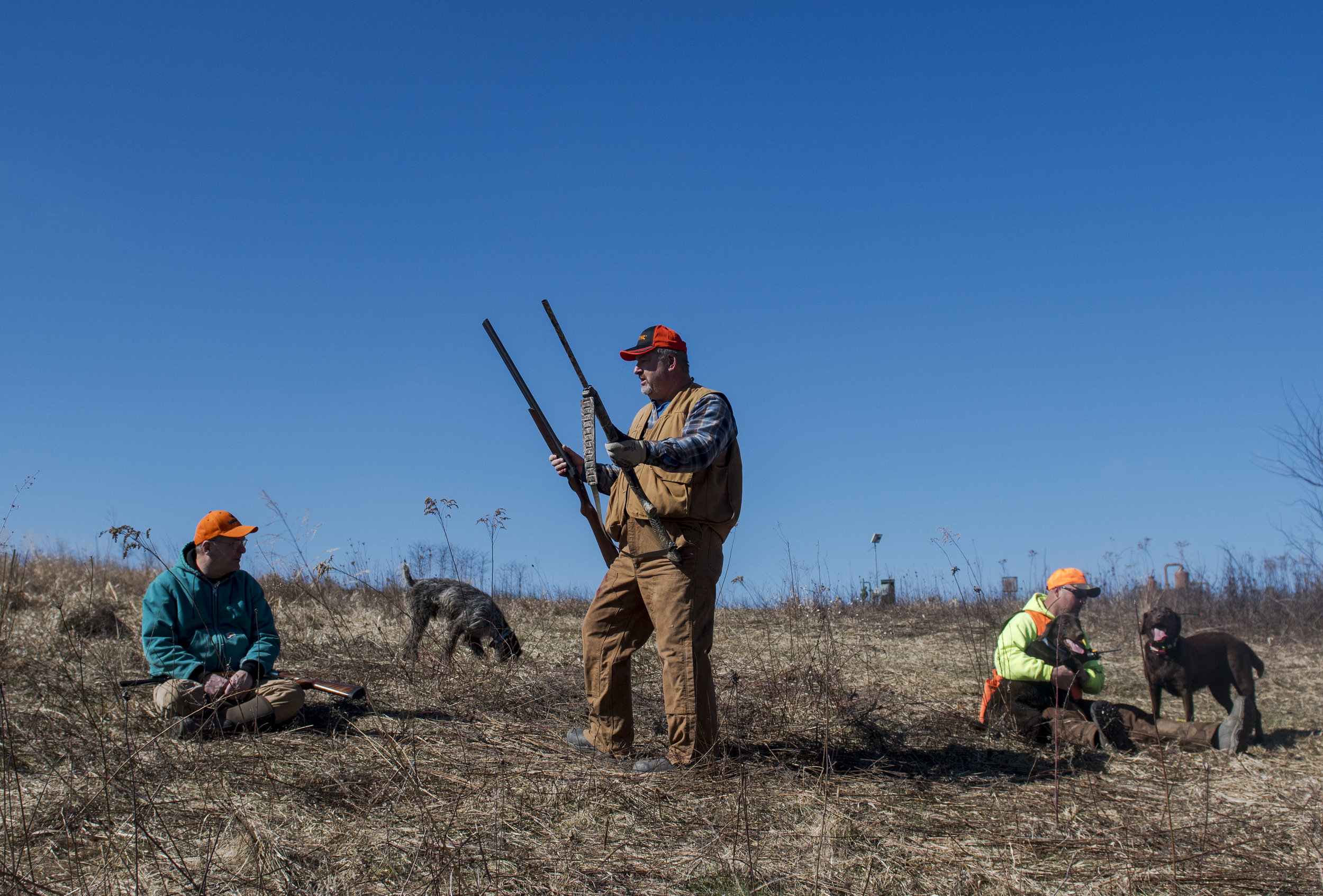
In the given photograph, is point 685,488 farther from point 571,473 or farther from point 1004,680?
point 1004,680

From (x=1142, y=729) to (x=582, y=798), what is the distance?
390cm

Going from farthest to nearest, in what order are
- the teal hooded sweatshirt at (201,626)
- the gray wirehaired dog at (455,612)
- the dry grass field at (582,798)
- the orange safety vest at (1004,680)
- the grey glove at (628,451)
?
the gray wirehaired dog at (455,612), the orange safety vest at (1004,680), the teal hooded sweatshirt at (201,626), the grey glove at (628,451), the dry grass field at (582,798)

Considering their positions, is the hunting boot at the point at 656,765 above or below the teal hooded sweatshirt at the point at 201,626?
below

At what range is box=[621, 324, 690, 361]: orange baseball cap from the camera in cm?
409

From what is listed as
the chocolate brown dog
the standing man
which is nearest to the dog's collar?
the chocolate brown dog

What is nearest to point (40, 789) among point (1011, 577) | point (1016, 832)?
point (1016, 832)

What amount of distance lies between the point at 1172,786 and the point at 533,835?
3.28 metres

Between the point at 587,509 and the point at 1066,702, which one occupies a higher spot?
the point at 587,509

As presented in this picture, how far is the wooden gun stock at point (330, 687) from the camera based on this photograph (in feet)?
16.0

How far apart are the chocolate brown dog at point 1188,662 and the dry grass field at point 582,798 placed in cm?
45

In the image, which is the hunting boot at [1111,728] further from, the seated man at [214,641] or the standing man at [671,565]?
the seated man at [214,641]

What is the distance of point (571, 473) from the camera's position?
14.3ft

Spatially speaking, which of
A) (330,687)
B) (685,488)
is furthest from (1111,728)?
(330,687)

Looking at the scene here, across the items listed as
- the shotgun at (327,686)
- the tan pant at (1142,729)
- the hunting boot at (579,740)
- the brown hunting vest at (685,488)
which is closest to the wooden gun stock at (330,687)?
the shotgun at (327,686)
